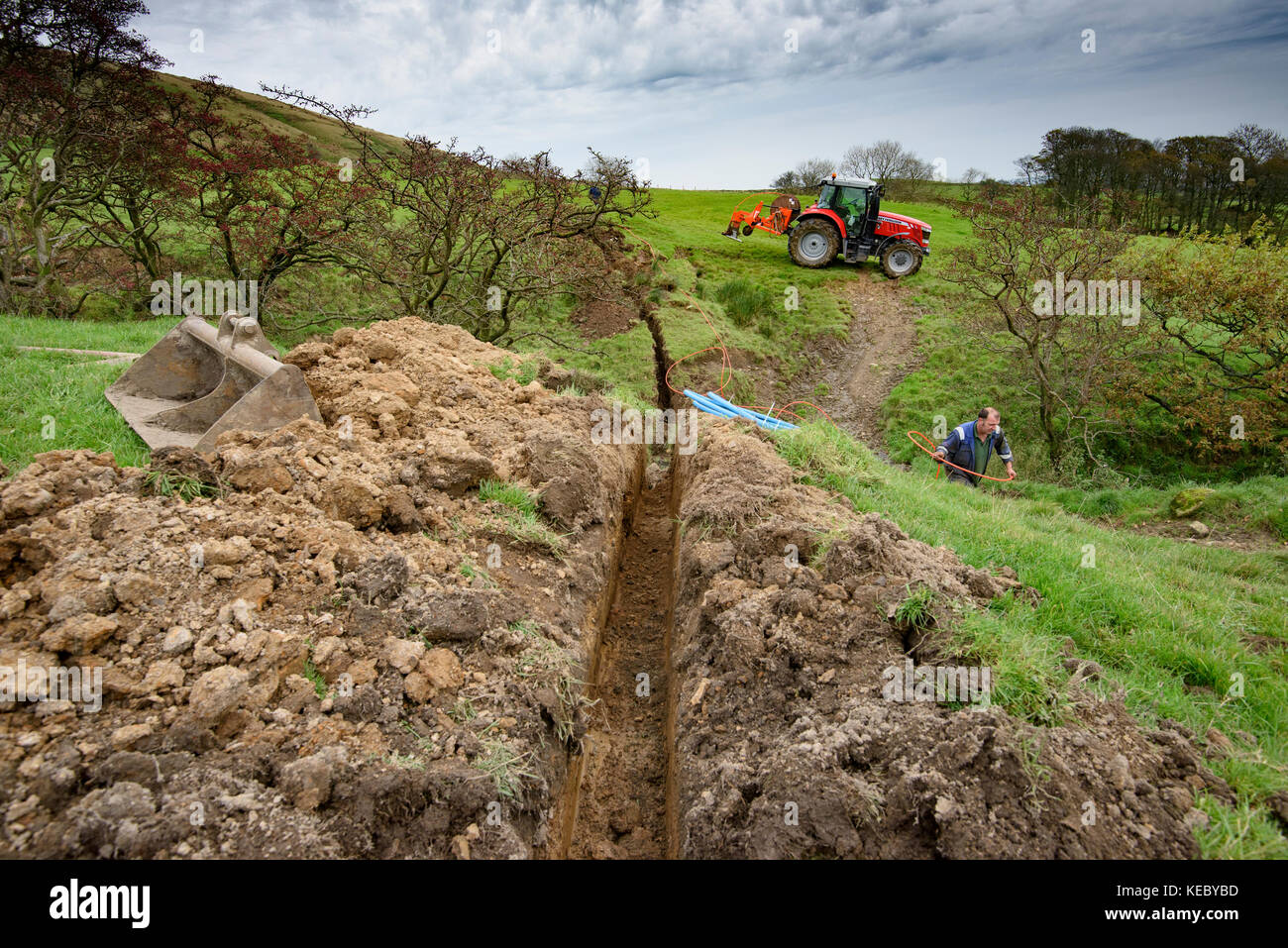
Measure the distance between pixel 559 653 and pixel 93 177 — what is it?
11.7m

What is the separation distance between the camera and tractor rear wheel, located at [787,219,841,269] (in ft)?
63.5

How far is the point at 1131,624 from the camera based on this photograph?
404 cm

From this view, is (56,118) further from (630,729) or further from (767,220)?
(767,220)

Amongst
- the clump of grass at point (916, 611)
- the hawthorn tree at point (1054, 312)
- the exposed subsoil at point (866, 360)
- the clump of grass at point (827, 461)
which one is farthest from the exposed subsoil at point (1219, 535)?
the clump of grass at point (916, 611)

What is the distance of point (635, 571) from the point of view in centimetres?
673

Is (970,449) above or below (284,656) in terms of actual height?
above

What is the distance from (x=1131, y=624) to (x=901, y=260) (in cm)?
1771

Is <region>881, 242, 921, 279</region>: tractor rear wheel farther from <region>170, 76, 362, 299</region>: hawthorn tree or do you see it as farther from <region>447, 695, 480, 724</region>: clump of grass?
<region>447, 695, 480, 724</region>: clump of grass

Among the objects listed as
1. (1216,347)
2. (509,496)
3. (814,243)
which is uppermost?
(814,243)

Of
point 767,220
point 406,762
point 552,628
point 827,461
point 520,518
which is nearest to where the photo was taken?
point 406,762

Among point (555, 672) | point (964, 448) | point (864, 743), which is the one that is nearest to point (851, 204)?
point (964, 448)

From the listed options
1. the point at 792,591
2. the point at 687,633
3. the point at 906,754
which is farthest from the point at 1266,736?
the point at 687,633

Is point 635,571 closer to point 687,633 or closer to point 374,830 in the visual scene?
point 687,633

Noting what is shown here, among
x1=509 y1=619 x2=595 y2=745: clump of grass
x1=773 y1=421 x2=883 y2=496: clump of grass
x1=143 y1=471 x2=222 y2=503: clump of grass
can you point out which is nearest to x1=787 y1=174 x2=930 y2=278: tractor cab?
x1=773 y1=421 x2=883 y2=496: clump of grass
